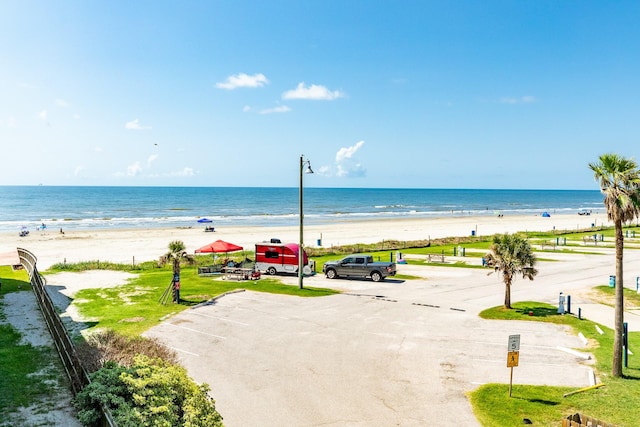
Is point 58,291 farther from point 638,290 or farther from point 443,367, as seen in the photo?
point 638,290

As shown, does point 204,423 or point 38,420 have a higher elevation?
point 204,423

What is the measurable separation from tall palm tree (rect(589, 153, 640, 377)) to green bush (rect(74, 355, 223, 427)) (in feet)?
41.5

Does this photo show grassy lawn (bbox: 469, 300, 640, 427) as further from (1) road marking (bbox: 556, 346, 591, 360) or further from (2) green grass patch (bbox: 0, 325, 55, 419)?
(2) green grass patch (bbox: 0, 325, 55, 419)

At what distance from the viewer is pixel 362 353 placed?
16.7 meters

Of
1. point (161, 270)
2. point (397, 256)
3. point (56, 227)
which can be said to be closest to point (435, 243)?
point (397, 256)

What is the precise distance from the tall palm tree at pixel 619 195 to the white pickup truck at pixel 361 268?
17447 mm

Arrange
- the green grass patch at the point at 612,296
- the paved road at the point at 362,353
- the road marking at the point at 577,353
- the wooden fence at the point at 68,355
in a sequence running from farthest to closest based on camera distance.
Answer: the green grass patch at the point at 612,296
the road marking at the point at 577,353
the paved road at the point at 362,353
the wooden fence at the point at 68,355

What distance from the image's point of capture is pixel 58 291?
2745 cm

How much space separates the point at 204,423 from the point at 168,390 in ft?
3.89

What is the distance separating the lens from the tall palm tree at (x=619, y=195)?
13820 millimetres

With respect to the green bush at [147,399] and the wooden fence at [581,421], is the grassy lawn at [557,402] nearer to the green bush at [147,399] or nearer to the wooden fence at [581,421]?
the wooden fence at [581,421]

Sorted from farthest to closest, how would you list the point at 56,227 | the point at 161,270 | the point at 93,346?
the point at 56,227 → the point at 161,270 → the point at 93,346

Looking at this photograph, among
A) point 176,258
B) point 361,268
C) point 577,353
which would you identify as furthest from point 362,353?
point 361,268

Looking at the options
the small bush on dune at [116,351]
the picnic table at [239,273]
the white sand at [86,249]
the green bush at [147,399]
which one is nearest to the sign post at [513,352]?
the green bush at [147,399]
